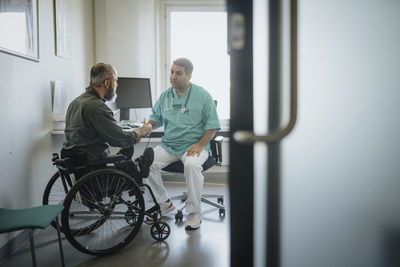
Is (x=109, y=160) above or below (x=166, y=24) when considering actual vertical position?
below

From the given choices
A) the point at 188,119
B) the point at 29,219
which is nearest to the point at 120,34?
the point at 188,119

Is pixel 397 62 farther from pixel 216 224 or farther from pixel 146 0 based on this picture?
pixel 146 0

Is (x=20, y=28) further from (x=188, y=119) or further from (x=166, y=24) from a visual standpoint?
(x=166, y=24)

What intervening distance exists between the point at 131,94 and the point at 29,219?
6.49ft

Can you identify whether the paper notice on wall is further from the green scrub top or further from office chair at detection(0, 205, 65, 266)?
office chair at detection(0, 205, 65, 266)

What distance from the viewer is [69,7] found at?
2994 millimetres

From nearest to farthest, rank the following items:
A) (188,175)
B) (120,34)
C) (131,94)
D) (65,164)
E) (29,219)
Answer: (29,219)
(65,164)
(188,175)
(131,94)
(120,34)

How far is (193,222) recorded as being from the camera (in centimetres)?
250

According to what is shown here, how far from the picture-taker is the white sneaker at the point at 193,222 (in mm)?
2486

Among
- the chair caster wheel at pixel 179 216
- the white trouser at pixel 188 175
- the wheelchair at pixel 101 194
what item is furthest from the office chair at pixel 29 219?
the chair caster wheel at pixel 179 216

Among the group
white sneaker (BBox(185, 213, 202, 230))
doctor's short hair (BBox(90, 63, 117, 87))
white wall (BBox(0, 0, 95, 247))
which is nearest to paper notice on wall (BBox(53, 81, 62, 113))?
white wall (BBox(0, 0, 95, 247))

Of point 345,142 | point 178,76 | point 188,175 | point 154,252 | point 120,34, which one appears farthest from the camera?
point 120,34

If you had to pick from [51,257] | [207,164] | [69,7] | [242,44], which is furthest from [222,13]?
[242,44]

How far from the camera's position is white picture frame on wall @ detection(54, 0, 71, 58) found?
2.72 metres
